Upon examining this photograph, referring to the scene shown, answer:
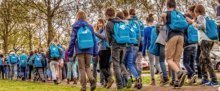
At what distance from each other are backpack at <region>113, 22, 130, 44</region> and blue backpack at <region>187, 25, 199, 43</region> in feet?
5.55

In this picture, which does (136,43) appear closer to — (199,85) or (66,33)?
(199,85)

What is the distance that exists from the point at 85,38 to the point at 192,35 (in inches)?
113

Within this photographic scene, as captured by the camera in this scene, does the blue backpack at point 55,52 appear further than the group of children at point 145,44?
Yes

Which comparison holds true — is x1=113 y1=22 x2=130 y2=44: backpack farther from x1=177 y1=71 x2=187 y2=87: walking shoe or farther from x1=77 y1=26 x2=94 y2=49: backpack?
x1=177 y1=71 x2=187 y2=87: walking shoe

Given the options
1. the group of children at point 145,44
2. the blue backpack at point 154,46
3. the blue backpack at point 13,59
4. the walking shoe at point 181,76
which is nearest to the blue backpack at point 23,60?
the blue backpack at point 13,59

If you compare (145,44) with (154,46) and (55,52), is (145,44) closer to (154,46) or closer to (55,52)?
(154,46)

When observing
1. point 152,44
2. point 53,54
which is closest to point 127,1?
point 53,54

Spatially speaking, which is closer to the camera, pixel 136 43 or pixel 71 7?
pixel 136 43

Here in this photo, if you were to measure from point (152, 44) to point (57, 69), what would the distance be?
7.05 meters

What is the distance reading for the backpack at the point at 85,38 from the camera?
11344 mm

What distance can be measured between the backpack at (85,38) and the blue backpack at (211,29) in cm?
274

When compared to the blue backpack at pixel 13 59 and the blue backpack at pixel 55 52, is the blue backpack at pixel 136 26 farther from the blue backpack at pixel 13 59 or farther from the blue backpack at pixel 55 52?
the blue backpack at pixel 13 59

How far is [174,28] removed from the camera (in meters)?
10.6

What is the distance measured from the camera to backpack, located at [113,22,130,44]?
37.5 ft
